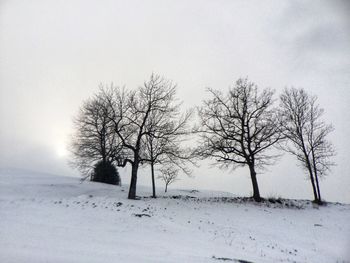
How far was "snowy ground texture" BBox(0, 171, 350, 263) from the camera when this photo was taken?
8.71m

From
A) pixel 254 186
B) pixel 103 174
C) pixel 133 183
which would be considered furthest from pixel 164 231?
pixel 103 174

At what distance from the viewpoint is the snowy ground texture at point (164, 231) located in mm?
8711

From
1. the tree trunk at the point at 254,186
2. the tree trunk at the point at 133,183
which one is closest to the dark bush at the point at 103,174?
the tree trunk at the point at 133,183

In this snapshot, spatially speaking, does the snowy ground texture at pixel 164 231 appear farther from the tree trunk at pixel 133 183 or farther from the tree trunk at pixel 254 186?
the tree trunk at pixel 133 183

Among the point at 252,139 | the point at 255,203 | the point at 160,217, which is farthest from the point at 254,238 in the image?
the point at 252,139

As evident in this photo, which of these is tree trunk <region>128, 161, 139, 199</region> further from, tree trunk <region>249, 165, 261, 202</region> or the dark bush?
tree trunk <region>249, 165, 261, 202</region>

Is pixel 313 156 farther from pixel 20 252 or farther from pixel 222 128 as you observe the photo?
pixel 20 252

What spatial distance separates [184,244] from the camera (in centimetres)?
1102

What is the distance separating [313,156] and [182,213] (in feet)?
55.2

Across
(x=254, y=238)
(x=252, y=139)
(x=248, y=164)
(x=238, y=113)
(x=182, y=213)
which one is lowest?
(x=254, y=238)

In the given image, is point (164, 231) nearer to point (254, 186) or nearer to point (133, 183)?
point (133, 183)

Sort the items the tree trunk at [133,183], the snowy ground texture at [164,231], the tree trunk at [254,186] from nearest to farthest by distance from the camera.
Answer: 1. the snowy ground texture at [164,231]
2. the tree trunk at [133,183]
3. the tree trunk at [254,186]

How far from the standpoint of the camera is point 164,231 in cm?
1305

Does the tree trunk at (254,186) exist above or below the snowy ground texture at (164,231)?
above
